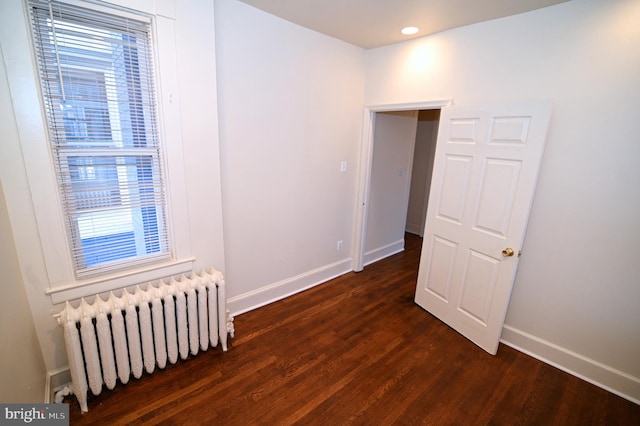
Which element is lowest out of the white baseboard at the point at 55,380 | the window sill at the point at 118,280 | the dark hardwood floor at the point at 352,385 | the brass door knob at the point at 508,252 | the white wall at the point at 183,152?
the dark hardwood floor at the point at 352,385

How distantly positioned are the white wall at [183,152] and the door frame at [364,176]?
1.78m

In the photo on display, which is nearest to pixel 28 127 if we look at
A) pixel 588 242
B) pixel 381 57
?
pixel 381 57

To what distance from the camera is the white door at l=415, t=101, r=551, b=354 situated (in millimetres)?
2055

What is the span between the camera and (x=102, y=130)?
1722 millimetres

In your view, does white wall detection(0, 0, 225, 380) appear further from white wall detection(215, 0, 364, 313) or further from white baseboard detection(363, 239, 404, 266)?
white baseboard detection(363, 239, 404, 266)

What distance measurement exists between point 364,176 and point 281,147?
3.87ft

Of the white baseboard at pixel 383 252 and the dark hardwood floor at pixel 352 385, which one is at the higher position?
the white baseboard at pixel 383 252

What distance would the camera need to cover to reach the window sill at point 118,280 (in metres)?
1.73

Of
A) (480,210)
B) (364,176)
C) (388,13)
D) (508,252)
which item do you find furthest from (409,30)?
(508,252)

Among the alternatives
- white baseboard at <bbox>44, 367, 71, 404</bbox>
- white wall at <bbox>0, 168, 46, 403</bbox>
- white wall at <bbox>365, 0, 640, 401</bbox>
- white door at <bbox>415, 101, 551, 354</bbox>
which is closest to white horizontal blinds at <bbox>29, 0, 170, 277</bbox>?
white wall at <bbox>0, 168, 46, 403</bbox>

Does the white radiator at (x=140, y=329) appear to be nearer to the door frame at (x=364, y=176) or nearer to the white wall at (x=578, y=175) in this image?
the door frame at (x=364, y=176)

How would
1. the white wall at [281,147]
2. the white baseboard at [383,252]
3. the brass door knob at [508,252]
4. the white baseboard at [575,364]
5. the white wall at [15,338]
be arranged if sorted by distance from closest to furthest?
the white wall at [15,338] → the white baseboard at [575,364] → the brass door knob at [508,252] → the white wall at [281,147] → the white baseboard at [383,252]

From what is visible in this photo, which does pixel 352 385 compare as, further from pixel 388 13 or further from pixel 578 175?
pixel 388 13

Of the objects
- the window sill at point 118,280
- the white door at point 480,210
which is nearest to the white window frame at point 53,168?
the window sill at point 118,280
